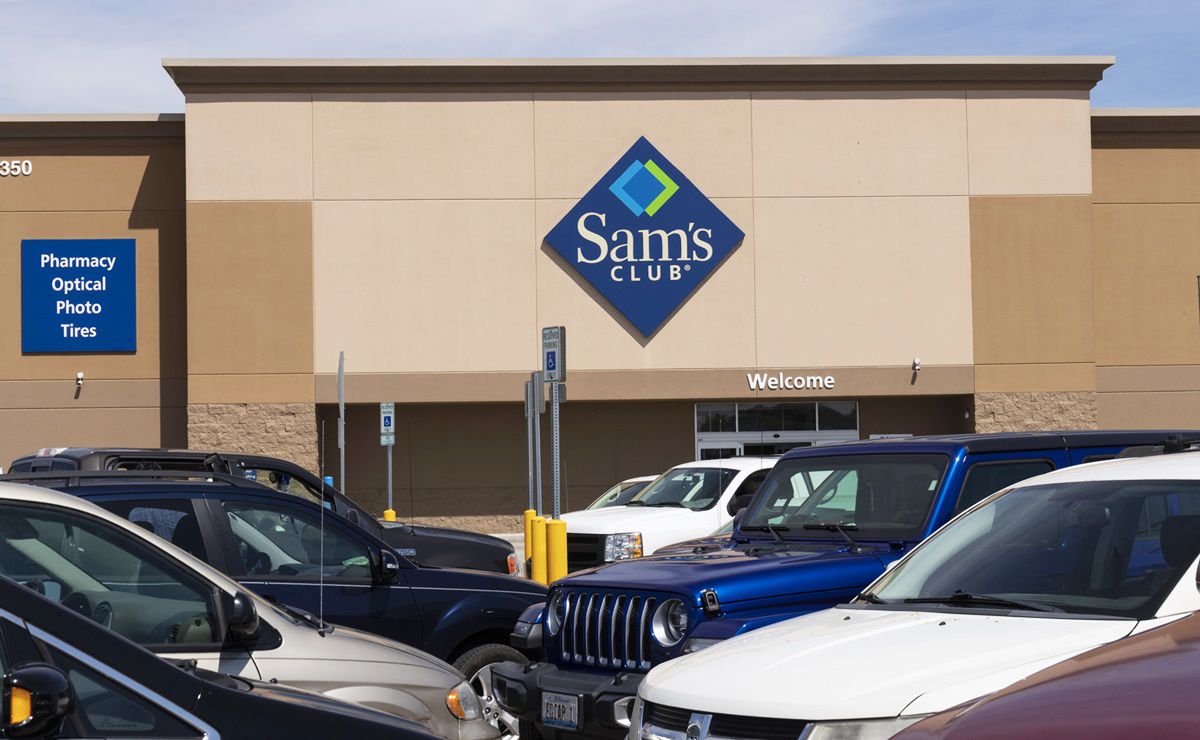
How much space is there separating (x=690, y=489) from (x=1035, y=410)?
1941 cm

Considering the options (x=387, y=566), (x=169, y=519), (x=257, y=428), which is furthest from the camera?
(x=257, y=428)

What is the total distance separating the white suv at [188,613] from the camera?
16.5ft

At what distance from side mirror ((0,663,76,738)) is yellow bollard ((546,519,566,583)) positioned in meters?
11.4

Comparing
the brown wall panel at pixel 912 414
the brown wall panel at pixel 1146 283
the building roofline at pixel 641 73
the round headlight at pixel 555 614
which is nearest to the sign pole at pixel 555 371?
the round headlight at pixel 555 614

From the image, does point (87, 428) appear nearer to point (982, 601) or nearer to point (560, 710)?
point (560, 710)

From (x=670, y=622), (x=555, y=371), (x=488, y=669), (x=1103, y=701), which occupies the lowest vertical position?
(x=488, y=669)

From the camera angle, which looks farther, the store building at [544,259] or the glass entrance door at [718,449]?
the glass entrance door at [718,449]

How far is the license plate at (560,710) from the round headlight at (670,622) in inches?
20.8

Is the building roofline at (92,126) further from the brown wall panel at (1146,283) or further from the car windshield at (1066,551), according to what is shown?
the car windshield at (1066,551)

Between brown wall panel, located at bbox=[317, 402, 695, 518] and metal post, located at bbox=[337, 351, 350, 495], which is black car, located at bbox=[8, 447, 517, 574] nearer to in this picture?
metal post, located at bbox=[337, 351, 350, 495]

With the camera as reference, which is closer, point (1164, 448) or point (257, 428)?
point (1164, 448)

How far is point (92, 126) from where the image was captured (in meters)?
32.3

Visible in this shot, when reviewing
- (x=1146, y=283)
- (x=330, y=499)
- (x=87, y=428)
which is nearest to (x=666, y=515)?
(x=330, y=499)

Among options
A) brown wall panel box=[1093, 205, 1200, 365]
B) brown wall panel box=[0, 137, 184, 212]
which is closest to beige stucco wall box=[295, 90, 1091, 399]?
brown wall panel box=[0, 137, 184, 212]
